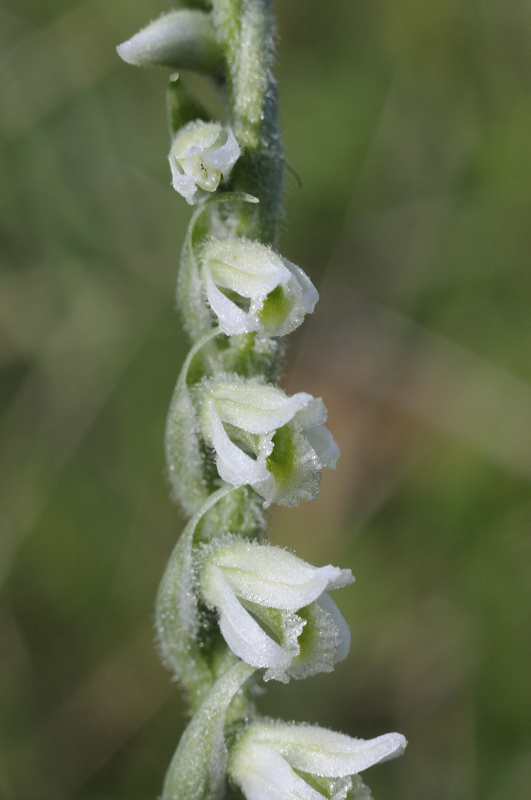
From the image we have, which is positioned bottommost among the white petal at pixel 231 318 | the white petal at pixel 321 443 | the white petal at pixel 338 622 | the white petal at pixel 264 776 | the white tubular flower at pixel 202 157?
the white petal at pixel 264 776

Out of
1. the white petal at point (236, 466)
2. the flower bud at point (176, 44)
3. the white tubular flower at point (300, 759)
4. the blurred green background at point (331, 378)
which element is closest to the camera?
the white petal at point (236, 466)

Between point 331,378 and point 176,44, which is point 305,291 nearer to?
point 176,44

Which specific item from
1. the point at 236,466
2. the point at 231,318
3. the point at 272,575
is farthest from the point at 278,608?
the point at 231,318

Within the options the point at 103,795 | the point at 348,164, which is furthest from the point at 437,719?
the point at 348,164

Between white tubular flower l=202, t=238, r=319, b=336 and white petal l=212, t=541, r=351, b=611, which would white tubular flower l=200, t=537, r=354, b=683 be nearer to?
white petal l=212, t=541, r=351, b=611

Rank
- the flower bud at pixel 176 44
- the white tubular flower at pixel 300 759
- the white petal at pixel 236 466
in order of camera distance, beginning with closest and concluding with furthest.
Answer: the white petal at pixel 236 466 < the white tubular flower at pixel 300 759 < the flower bud at pixel 176 44

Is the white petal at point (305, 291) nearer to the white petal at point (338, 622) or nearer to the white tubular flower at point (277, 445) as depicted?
the white tubular flower at point (277, 445)

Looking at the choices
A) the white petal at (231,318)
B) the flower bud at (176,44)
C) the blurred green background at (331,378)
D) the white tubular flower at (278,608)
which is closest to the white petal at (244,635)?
the white tubular flower at (278,608)

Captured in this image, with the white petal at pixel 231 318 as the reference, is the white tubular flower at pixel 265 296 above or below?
above

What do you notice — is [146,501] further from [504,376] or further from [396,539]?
[504,376]
